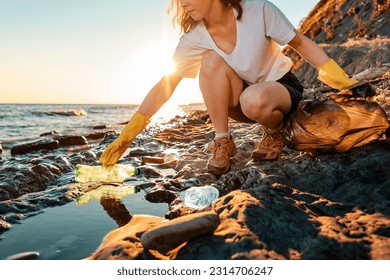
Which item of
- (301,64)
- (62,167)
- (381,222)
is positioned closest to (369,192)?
(381,222)

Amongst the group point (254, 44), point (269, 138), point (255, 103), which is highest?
point (254, 44)

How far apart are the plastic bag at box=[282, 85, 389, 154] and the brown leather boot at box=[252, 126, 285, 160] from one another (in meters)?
0.28

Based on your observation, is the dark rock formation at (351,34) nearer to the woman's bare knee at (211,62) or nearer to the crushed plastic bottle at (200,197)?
the woman's bare knee at (211,62)

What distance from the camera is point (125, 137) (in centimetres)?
287

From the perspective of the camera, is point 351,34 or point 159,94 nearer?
point 159,94

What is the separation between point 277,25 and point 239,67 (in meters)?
0.39

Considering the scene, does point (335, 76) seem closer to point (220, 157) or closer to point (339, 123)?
point (339, 123)

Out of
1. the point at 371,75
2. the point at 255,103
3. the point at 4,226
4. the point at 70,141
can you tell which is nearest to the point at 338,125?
the point at 255,103

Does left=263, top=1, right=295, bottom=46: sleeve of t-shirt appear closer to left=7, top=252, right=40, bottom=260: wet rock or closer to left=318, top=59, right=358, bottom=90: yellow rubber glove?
left=318, top=59, right=358, bottom=90: yellow rubber glove

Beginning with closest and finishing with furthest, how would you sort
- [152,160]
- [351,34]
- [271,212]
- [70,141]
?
[271,212], [152,160], [70,141], [351,34]

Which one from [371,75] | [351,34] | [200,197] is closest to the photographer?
[200,197]

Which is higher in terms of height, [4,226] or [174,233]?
[174,233]

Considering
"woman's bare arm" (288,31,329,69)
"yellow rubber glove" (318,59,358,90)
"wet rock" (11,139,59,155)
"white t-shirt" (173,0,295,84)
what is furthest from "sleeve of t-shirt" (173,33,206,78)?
"wet rock" (11,139,59,155)

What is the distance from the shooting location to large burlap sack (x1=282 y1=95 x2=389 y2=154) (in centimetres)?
200
